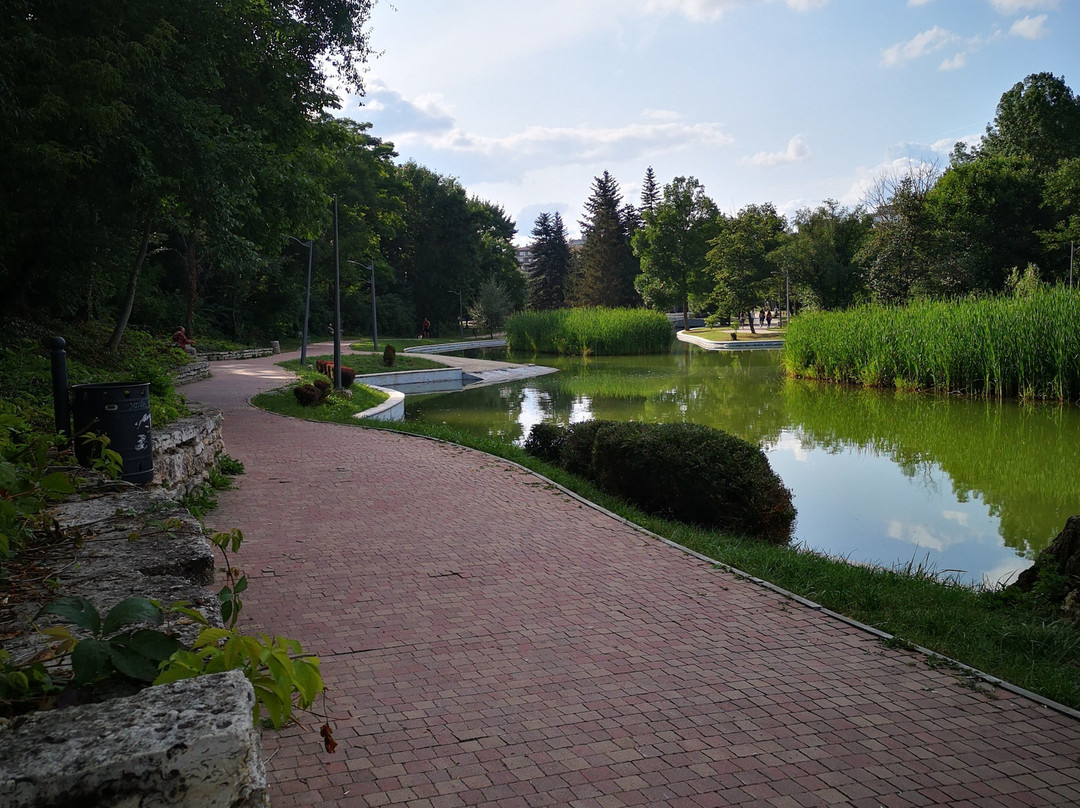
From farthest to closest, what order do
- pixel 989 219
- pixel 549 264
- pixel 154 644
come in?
1. pixel 549 264
2. pixel 989 219
3. pixel 154 644

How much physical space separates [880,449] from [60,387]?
44.8ft

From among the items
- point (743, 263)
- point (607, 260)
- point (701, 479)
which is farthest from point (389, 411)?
point (607, 260)

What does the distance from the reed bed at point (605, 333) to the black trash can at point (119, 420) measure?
41.6 metres

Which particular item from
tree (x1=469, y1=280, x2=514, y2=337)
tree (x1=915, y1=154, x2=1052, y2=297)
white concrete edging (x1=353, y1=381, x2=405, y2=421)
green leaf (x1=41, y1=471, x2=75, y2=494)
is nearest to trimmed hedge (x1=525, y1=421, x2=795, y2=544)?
green leaf (x1=41, y1=471, x2=75, y2=494)

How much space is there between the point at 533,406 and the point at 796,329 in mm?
13020

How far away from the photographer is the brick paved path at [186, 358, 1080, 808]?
330 cm

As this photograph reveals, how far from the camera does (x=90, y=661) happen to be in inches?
89.8

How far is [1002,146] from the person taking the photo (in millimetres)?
64312

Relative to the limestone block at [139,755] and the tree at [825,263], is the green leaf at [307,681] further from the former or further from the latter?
the tree at [825,263]

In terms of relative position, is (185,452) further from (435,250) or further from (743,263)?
(435,250)

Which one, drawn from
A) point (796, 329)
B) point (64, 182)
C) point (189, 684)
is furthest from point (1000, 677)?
point (796, 329)

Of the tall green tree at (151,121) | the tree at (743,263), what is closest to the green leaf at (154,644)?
the tall green tree at (151,121)

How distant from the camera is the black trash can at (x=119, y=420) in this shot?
6.41 m

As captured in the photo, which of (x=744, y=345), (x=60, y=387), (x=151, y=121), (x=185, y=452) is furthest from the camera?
(x=744, y=345)
